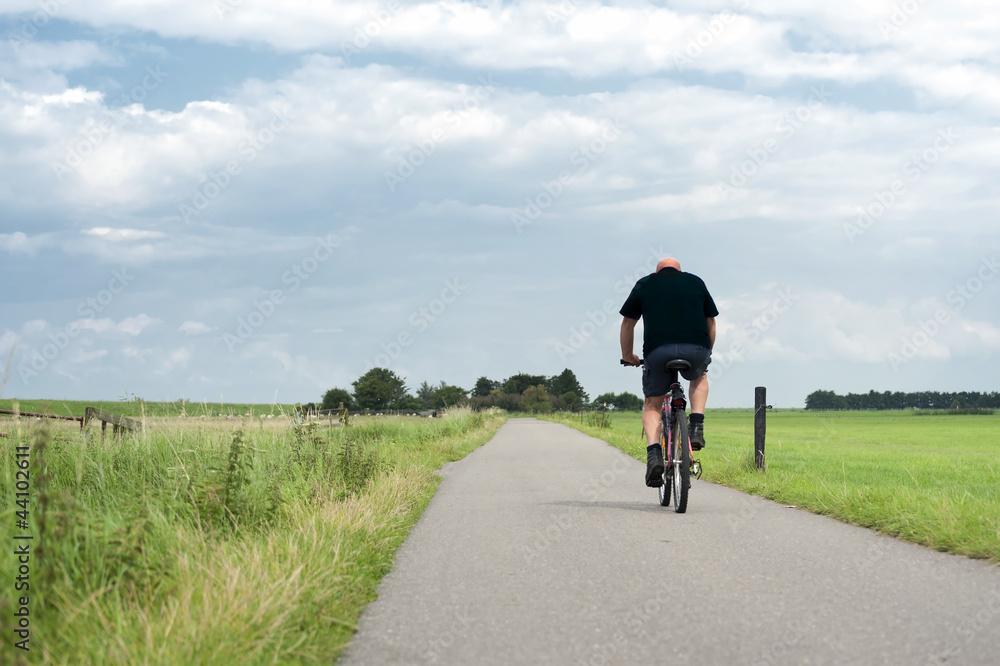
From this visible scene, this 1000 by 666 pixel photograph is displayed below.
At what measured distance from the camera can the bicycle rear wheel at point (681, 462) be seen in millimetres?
7844

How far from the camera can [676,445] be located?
8.16m

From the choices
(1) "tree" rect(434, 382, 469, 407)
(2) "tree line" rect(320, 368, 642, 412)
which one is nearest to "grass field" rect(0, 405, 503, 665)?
(2) "tree line" rect(320, 368, 642, 412)

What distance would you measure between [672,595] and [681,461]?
353 cm

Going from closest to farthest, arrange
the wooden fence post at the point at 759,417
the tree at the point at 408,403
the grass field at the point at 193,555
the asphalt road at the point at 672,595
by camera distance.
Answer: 1. the grass field at the point at 193,555
2. the asphalt road at the point at 672,595
3. the wooden fence post at the point at 759,417
4. the tree at the point at 408,403

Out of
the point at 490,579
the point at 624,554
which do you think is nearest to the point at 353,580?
the point at 490,579

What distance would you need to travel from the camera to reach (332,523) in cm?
622

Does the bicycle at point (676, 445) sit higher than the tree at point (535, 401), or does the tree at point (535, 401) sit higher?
the bicycle at point (676, 445)

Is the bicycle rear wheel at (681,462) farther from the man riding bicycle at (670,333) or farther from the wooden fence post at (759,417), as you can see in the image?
the wooden fence post at (759,417)

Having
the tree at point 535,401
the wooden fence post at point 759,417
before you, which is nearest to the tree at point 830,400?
the tree at point 535,401

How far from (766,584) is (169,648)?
339cm

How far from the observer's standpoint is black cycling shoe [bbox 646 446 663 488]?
315 inches

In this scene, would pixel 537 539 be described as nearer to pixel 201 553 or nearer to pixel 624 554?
pixel 624 554

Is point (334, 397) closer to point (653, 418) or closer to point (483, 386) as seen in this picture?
point (483, 386)

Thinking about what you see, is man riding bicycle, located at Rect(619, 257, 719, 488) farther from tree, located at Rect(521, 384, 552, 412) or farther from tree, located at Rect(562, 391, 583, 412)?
tree, located at Rect(562, 391, 583, 412)
